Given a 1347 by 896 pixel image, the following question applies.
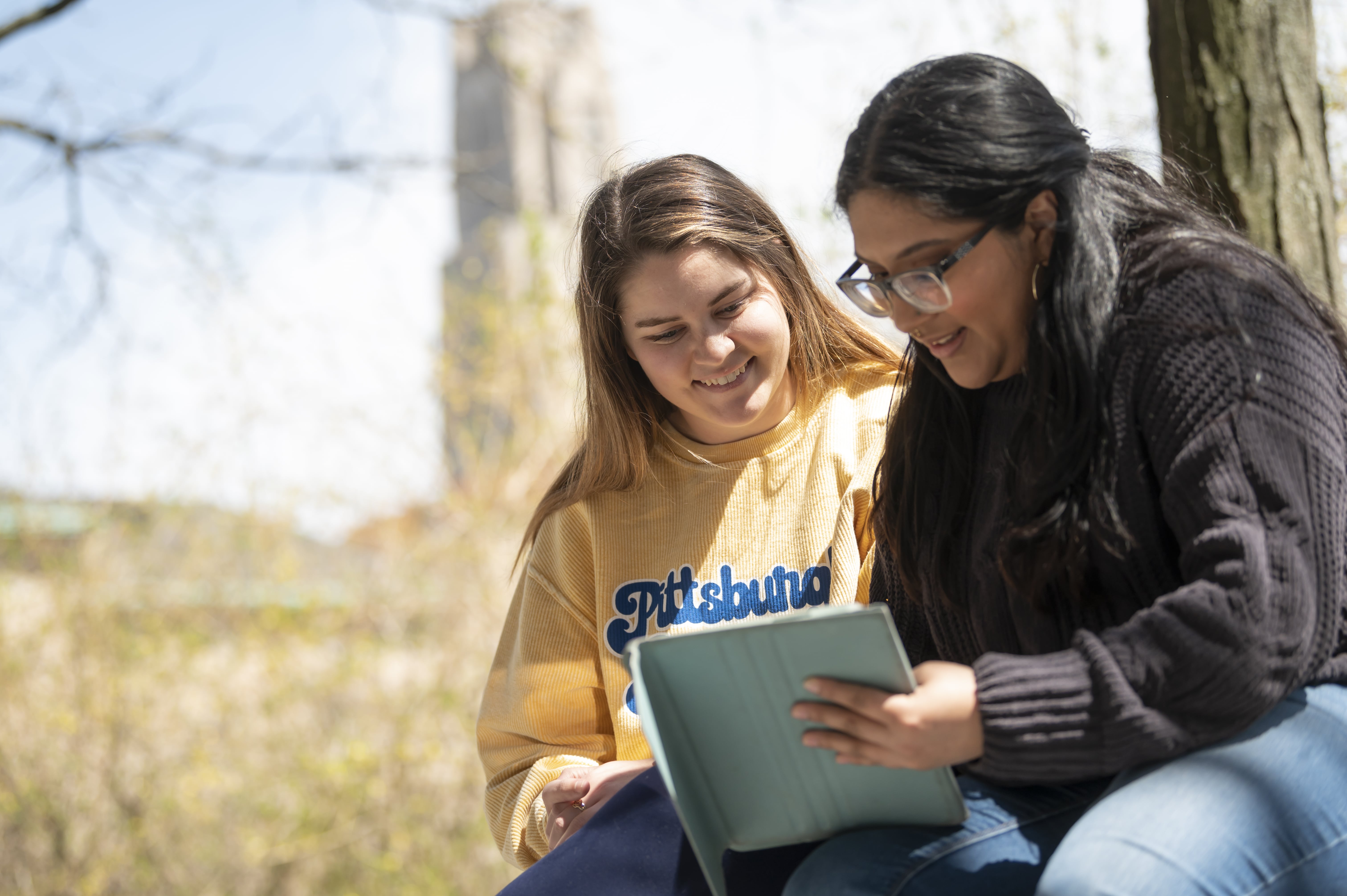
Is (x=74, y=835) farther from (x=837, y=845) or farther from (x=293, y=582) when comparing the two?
(x=837, y=845)

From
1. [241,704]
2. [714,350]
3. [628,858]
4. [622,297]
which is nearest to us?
[628,858]

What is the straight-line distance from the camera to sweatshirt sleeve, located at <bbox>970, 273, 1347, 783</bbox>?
104cm

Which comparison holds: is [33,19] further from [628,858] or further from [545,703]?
[628,858]

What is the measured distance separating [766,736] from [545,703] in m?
0.78

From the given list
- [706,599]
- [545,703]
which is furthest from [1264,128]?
[545,703]

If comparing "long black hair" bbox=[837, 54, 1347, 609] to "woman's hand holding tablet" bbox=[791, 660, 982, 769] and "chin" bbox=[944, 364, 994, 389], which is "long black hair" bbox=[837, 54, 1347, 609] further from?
"woman's hand holding tablet" bbox=[791, 660, 982, 769]

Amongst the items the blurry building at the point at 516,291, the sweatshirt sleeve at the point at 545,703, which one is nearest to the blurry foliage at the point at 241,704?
the blurry building at the point at 516,291

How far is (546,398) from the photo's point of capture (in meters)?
6.17

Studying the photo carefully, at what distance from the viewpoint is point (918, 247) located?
49.4 inches

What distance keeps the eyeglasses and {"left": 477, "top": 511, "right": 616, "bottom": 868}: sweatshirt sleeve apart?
0.87 m

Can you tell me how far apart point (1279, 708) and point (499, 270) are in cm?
596

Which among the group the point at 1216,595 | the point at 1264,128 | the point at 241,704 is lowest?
the point at 241,704

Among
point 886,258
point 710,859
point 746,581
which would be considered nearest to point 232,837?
point 746,581

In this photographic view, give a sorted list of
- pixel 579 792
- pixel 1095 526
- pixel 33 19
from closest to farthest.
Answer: pixel 1095 526 → pixel 579 792 → pixel 33 19
